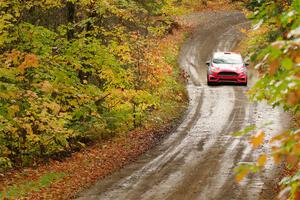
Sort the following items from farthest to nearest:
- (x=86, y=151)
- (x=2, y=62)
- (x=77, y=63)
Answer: (x=86, y=151) < (x=77, y=63) < (x=2, y=62)

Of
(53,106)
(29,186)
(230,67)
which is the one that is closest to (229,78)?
(230,67)

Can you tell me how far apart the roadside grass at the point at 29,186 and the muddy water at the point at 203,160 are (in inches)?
41.9

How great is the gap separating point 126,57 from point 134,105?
114 inches

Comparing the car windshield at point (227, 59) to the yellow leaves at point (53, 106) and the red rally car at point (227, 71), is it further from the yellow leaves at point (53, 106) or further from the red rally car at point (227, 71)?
the yellow leaves at point (53, 106)

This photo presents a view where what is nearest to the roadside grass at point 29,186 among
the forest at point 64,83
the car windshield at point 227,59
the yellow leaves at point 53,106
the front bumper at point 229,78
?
the forest at point 64,83

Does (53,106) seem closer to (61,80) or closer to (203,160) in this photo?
(61,80)

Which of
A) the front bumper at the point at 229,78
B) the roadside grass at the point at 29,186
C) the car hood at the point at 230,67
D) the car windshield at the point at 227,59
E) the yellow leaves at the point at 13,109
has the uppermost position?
the car windshield at the point at 227,59

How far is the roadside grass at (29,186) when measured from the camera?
35.7 feet

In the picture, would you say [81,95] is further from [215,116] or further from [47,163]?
[215,116]

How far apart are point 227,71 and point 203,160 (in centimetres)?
1320

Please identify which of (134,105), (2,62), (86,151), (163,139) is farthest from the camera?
(134,105)

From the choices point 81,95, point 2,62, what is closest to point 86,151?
point 81,95

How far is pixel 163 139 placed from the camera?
17234 mm

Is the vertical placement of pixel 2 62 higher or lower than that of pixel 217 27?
lower
